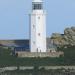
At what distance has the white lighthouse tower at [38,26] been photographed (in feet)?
200

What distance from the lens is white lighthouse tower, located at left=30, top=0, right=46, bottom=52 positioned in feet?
200

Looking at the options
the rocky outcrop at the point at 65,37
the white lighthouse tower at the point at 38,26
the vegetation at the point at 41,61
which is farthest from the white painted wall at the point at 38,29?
the rocky outcrop at the point at 65,37

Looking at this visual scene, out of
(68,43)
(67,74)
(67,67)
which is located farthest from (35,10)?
(67,74)

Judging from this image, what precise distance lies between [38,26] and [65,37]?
16.4 m

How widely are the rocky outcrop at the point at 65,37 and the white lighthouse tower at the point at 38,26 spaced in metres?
10.5

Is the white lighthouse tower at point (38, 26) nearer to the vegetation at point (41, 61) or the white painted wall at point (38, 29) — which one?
the white painted wall at point (38, 29)

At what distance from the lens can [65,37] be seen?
77500mm

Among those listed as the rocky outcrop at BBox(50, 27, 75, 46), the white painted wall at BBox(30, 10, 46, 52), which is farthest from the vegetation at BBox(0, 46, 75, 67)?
the rocky outcrop at BBox(50, 27, 75, 46)

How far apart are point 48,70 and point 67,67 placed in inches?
87.3

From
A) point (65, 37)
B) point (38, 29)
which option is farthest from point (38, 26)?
point (65, 37)

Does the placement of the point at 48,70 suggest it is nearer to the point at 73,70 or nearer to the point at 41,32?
the point at 73,70

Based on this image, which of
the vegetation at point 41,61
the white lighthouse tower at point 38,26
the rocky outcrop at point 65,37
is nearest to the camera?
the vegetation at point 41,61

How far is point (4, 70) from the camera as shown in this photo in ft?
137

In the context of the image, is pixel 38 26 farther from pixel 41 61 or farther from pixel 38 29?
pixel 41 61
